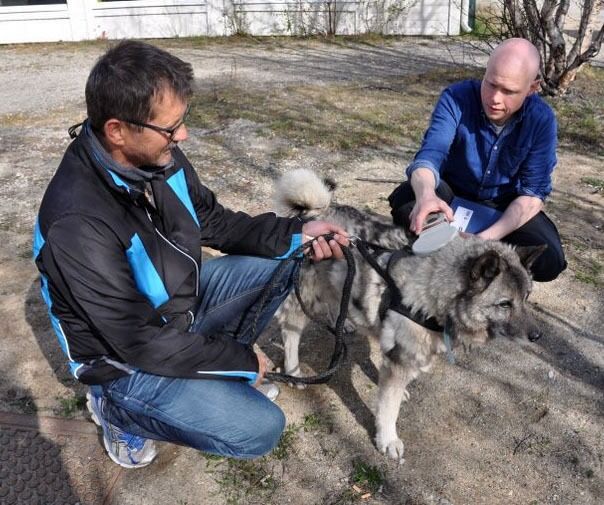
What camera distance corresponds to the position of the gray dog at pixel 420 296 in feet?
8.28

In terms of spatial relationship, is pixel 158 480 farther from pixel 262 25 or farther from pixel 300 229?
pixel 262 25

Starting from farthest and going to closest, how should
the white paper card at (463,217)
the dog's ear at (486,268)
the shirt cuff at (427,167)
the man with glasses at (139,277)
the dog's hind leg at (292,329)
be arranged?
the white paper card at (463,217) < the shirt cuff at (427,167) < the dog's hind leg at (292,329) < the dog's ear at (486,268) < the man with glasses at (139,277)

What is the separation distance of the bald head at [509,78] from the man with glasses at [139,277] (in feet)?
3.96

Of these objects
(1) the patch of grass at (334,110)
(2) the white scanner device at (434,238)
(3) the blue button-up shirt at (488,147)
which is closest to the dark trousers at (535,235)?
(3) the blue button-up shirt at (488,147)

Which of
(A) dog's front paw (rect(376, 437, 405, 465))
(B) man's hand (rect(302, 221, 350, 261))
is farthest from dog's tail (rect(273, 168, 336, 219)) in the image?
(A) dog's front paw (rect(376, 437, 405, 465))

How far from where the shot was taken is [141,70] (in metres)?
1.92

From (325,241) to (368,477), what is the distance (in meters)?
1.11

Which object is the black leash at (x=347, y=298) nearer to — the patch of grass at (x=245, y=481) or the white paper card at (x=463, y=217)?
the patch of grass at (x=245, y=481)

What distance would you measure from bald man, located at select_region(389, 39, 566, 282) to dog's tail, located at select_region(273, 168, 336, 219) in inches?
20.0

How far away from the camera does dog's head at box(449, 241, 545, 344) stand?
97.3 inches

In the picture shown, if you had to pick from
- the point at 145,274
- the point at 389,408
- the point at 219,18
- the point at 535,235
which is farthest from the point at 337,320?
the point at 219,18

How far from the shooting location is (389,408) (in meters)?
2.72

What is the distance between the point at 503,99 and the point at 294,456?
214cm

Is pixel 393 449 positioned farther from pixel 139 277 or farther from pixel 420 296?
pixel 139 277
